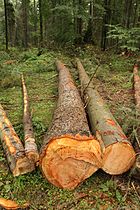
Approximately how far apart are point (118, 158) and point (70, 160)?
0.81m

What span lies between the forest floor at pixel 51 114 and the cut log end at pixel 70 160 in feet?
0.63

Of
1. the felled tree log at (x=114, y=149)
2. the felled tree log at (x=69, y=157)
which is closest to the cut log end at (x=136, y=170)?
the felled tree log at (x=114, y=149)

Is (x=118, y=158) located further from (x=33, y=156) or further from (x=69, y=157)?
(x=33, y=156)

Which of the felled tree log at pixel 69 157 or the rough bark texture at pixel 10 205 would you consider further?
the felled tree log at pixel 69 157

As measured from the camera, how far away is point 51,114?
6895mm

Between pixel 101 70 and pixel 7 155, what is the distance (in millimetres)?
7663

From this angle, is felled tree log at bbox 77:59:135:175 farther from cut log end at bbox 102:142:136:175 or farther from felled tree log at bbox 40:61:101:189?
felled tree log at bbox 40:61:101:189

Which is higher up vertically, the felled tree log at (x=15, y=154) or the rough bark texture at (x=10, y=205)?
the felled tree log at (x=15, y=154)

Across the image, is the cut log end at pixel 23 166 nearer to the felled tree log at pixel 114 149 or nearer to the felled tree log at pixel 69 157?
the felled tree log at pixel 69 157

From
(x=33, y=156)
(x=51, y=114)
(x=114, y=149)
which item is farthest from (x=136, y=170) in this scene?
(x=51, y=114)

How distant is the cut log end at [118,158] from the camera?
13.8 feet

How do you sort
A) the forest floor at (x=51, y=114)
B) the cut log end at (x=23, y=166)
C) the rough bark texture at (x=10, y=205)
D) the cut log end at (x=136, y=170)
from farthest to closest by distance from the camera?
the cut log end at (x=23, y=166)
the cut log end at (x=136, y=170)
the forest floor at (x=51, y=114)
the rough bark texture at (x=10, y=205)

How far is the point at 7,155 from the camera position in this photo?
15.3 feet

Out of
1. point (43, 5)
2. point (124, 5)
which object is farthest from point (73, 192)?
point (124, 5)
